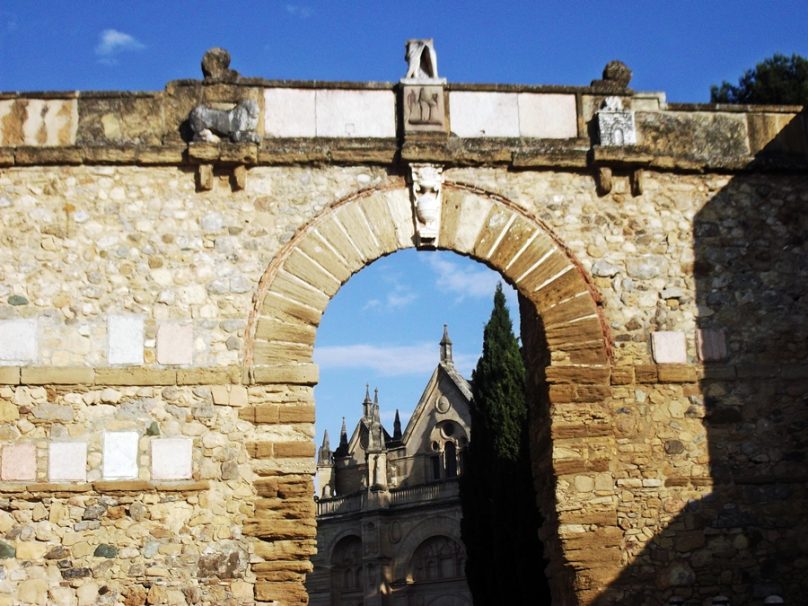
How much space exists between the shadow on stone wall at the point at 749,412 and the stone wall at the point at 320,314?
23 millimetres

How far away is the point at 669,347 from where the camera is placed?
10.1m

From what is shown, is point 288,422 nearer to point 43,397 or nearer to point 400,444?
point 43,397

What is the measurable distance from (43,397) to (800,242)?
7003mm

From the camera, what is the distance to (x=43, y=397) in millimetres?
9398

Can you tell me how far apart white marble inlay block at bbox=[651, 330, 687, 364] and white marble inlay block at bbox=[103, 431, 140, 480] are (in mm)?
4610

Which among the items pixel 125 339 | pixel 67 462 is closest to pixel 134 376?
pixel 125 339

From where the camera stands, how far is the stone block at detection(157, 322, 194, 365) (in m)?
9.58

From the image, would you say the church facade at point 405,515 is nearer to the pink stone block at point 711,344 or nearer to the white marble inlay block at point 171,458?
the pink stone block at point 711,344

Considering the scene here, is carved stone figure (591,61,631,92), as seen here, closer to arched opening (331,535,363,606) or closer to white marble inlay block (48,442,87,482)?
white marble inlay block (48,442,87,482)

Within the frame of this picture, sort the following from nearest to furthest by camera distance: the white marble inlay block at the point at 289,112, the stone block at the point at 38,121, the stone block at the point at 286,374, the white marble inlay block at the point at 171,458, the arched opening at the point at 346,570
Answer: the white marble inlay block at the point at 171,458 → the stone block at the point at 286,374 → the stone block at the point at 38,121 → the white marble inlay block at the point at 289,112 → the arched opening at the point at 346,570

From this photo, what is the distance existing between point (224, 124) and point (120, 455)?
3.07 m

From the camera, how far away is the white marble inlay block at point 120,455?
9.28m

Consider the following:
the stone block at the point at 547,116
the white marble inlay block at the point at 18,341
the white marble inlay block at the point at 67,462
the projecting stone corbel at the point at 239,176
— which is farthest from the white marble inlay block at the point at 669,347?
the white marble inlay block at the point at 18,341

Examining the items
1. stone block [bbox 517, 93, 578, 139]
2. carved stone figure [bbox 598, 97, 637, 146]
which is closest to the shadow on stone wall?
carved stone figure [bbox 598, 97, 637, 146]
